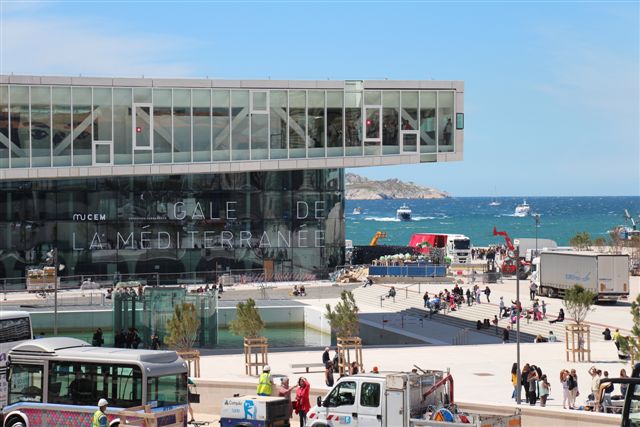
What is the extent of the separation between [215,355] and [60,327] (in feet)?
38.6

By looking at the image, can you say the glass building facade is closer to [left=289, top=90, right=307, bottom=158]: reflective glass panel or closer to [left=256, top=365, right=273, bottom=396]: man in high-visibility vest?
[left=289, top=90, right=307, bottom=158]: reflective glass panel

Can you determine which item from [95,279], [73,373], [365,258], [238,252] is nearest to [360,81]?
[238,252]

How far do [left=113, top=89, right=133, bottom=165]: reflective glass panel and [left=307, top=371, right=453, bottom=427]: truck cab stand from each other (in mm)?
41984

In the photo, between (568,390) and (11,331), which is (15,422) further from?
(568,390)

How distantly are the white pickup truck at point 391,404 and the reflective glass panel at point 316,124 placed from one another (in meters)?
43.2

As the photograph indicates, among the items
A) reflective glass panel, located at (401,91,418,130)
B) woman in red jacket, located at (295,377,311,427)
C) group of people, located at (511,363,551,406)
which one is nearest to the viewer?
woman in red jacket, located at (295,377,311,427)

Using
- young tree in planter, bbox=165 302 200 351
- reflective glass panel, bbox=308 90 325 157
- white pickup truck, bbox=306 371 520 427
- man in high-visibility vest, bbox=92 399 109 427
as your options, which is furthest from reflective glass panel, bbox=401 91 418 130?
man in high-visibility vest, bbox=92 399 109 427

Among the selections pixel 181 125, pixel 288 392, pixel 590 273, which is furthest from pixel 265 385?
pixel 590 273

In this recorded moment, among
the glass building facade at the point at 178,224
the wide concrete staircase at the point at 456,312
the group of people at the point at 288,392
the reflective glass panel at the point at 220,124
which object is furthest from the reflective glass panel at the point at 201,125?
the group of people at the point at 288,392

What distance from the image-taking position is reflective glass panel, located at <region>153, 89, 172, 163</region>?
219ft

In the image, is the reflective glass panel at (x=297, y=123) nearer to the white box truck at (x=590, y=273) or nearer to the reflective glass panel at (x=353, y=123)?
the reflective glass panel at (x=353, y=123)

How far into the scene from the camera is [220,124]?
2694 inches

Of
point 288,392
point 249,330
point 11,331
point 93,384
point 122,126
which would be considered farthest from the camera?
point 122,126

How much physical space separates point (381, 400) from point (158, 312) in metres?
27.3
